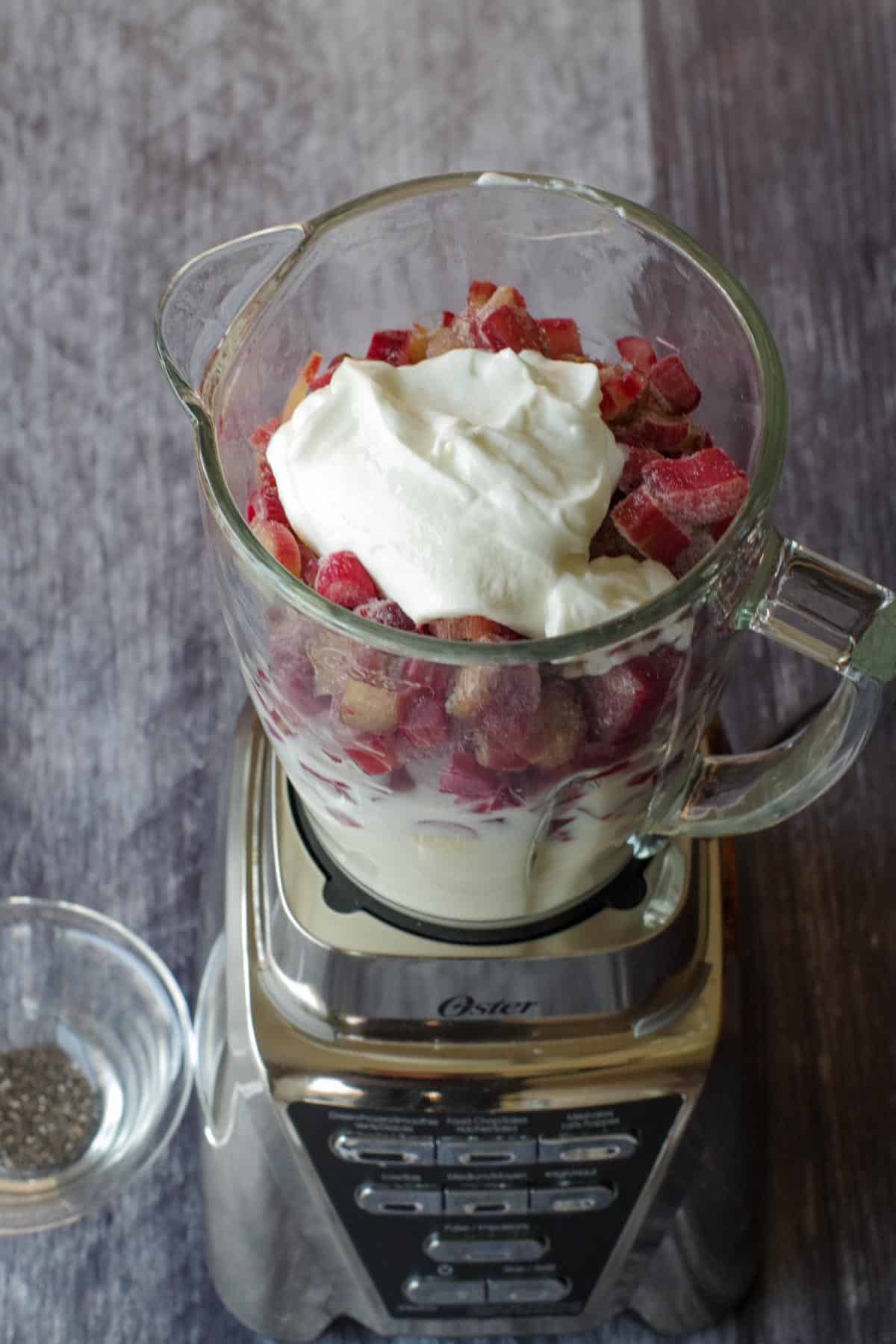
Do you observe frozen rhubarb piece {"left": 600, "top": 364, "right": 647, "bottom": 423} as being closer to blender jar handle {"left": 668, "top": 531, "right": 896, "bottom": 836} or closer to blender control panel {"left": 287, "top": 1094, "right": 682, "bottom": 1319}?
blender jar handle {"left": 668, "top": 531, "right": 896, "bottom": 836}

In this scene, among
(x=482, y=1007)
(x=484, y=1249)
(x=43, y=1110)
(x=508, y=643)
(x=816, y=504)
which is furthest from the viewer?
(x=816, y=504)

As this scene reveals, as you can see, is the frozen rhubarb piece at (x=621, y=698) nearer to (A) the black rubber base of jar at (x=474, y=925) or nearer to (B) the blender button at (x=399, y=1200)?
(A) the black rubber base of jar at (x=474, y=925)

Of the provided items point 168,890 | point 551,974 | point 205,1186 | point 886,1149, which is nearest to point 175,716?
point 168,890

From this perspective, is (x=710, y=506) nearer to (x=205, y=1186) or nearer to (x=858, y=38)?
(x=205, y=1186)

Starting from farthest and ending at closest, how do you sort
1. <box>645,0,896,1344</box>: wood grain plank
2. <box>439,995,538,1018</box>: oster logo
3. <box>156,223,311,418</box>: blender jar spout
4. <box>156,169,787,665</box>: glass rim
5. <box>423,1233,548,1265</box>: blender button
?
<box>645,0,896,1344</box>: wood grain plank → <box>423,1233,548,1265</box>: blender button → <box>439,995,538,1018</box>: oster logo → <box>156,223,311,418</box>: blender jar spout → <box>156,169,787,665</box>: glass rim

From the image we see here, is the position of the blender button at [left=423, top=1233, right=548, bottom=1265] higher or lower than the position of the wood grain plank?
lower

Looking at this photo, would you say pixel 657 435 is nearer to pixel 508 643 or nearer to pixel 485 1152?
pixel 508 643

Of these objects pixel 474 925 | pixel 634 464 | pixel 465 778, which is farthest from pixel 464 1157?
pixel 634 464

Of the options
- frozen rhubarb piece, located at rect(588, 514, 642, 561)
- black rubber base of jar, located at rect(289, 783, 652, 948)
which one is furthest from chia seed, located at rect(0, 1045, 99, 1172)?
frozen rhubarb piece, located at rect(588, 514, 642, 561)
